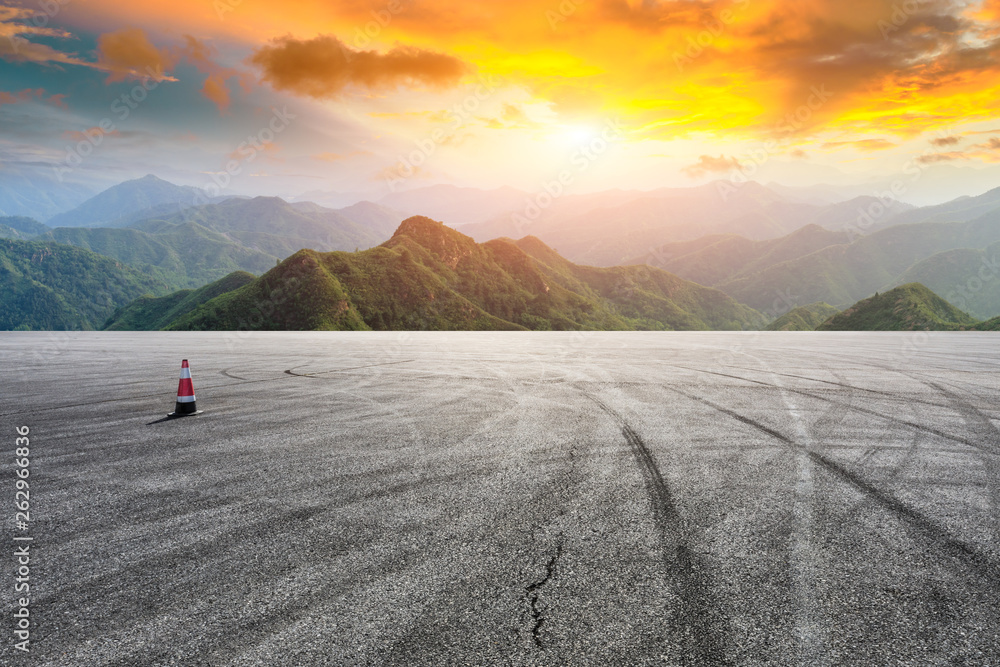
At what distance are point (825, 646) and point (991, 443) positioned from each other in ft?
22.7

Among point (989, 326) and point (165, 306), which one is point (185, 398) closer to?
point (989, 326)

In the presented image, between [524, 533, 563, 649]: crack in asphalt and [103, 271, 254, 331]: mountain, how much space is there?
16216 cm

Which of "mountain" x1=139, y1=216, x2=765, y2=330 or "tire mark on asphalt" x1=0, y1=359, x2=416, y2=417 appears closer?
"tire mark on asphalt" x1=0, y1=359, x2=416, y2=417

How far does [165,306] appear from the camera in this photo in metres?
164

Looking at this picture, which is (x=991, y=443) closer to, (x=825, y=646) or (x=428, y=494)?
(x=825, y=646)

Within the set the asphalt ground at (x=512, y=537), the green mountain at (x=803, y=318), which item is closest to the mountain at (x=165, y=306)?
the asphalt ground at (x=512, y=537)

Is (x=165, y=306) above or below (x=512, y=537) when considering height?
above

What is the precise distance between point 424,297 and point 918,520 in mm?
130038

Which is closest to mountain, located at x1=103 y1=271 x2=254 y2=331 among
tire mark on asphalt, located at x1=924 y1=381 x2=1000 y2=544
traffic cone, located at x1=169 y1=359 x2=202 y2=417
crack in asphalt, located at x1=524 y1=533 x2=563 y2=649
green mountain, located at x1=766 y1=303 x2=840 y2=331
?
traffic cone, located at x1=169 y1=359 x2=202 y2=417

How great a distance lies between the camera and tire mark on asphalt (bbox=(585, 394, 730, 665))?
8.94 ft

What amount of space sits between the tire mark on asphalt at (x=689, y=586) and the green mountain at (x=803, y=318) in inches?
6433

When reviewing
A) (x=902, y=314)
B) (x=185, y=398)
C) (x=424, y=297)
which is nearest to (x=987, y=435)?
(x=185, y=398)

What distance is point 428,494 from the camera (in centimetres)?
523

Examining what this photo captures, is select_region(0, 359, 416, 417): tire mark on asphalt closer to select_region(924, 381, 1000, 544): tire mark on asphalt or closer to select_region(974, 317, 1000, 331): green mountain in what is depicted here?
select_region(924, 381, 1000, 544): tire mark on asphalt
